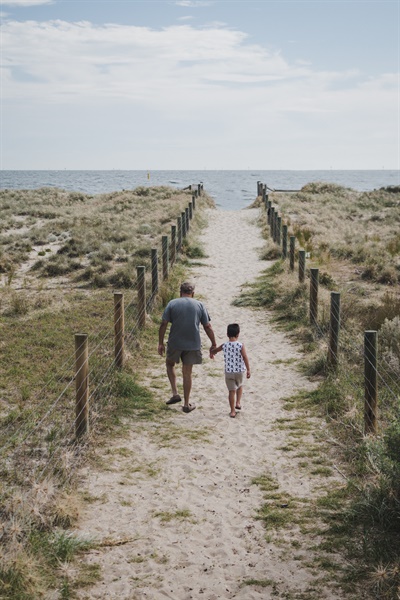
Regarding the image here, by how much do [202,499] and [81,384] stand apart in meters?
2.07

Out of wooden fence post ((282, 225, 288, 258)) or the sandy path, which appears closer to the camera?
the sandy path

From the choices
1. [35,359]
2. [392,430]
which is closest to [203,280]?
[35,359]

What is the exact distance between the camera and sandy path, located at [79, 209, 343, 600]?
17.3ft

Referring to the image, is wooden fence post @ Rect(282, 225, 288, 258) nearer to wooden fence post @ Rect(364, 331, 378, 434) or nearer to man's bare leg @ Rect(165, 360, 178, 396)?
man's bare leg @ Rect(165, 360, 178, 396)

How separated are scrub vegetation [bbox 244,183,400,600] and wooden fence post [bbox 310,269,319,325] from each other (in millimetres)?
195

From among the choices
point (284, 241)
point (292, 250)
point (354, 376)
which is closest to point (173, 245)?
point (284, 241)

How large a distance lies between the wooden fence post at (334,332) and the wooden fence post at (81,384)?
435cm

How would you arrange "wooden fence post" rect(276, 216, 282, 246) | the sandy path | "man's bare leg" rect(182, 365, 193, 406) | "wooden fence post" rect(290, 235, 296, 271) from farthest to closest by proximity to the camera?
"wooden fence post" rect(276, 216, 282, 246)
"wooden fence post" rect(290, 235, 296, 271)
"man's bare leg" rect(182, 365, 193, 406)
the sandy path

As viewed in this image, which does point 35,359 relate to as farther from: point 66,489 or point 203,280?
point 203,280

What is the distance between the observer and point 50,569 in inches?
207

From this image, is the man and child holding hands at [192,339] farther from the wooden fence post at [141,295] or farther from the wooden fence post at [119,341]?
the wooden fence post at [141,295]

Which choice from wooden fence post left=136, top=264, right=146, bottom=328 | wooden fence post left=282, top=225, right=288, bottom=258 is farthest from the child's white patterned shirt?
wooden fence post left=282, top=225, right=288, bottom=258

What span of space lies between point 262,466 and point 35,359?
5.32 meters

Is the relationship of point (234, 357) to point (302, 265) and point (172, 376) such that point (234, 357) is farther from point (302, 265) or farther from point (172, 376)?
point (302, 265)
